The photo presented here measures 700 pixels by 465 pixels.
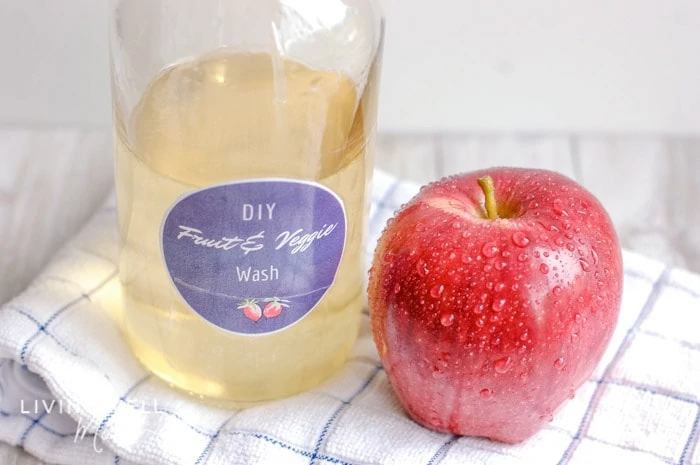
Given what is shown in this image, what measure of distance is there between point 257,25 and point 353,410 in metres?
0.28

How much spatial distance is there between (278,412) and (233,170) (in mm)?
173

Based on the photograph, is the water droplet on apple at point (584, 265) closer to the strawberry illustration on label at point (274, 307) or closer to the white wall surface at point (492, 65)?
the strawberry illustration on label at point (274, 307)

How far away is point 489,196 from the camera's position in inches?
27.8

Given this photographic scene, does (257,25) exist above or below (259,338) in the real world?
above

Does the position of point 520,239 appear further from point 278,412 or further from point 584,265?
point 278,412

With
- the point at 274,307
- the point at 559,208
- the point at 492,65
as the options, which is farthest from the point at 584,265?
the point at 492,65

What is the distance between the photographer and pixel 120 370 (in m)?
0.78

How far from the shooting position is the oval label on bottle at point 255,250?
27.0 inches

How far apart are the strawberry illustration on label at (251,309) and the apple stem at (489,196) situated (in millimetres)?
165

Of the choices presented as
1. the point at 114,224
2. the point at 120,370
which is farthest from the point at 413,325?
the point at 114,224

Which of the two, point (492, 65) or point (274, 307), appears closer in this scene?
point (274, 307)

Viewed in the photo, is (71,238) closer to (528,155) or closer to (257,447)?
(257,447)

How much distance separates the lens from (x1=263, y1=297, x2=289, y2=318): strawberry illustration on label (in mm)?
726

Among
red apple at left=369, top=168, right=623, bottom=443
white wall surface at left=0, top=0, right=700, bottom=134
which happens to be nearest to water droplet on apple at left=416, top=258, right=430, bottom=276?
red apple at left=369, top=168, right=623, bottom=443
